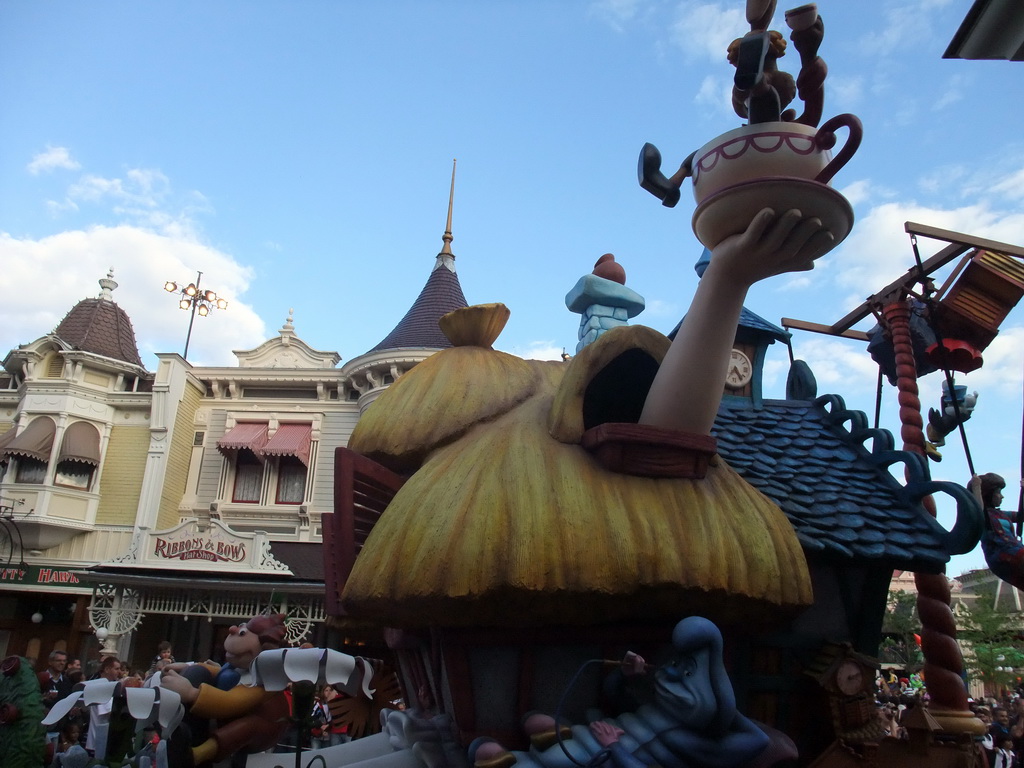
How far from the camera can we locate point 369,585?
9.80ft

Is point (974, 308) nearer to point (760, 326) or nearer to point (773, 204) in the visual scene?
point (760, 326)

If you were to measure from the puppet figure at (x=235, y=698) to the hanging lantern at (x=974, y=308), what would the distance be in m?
5.44

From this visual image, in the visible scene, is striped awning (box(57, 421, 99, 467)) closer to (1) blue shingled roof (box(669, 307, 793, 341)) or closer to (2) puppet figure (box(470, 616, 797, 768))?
(1) blue shingled roof (box(669, 307, 793, 341))

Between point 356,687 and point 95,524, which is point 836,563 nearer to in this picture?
point 356,687

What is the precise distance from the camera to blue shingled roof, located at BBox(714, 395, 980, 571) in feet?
12.5

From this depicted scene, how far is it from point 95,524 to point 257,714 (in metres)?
16.3

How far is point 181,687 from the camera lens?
10.4ft

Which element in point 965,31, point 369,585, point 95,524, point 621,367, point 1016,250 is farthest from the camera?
point 95,524

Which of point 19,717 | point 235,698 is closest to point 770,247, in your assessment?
point 235,698

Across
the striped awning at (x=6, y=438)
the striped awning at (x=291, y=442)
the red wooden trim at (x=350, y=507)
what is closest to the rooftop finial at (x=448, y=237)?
the striped awning at (x=291, y=442)

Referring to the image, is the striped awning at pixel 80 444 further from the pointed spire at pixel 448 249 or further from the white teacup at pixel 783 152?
the white teacup at pixel 783 152

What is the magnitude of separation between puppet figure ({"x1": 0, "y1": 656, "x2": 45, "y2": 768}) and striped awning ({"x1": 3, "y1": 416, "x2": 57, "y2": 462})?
1344 cm

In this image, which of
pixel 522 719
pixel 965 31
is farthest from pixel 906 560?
pixel 965 31

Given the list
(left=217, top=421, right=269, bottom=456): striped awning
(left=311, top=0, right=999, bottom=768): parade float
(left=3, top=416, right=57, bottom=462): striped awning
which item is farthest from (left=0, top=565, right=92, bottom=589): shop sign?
(left=311, top=0, right=999, bottom=768): parade float
